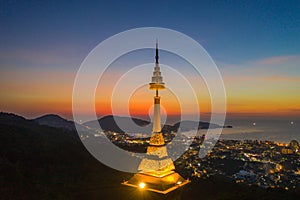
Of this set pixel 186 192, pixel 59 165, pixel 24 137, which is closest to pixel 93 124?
pixel 24 137

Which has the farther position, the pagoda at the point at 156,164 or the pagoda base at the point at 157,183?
the pagoda at the point at 156,164

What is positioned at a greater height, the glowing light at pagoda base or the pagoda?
the pagoda

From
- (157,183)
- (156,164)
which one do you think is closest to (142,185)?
(157,183)

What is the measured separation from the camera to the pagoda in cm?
830

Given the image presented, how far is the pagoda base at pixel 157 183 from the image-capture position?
319 inches

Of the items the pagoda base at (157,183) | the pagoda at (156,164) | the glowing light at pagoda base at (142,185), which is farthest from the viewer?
the glowing light at pagoda base at (142,185)

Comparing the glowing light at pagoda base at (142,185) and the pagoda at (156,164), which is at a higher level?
the pagoda at (156,164)

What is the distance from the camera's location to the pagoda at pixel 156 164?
830cm

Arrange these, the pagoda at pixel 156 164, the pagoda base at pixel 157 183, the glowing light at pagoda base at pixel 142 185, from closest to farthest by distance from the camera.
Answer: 1. the pagoda base at pixel 157 183
2. the pagoda at pixel 156 164
3. the glowing light at pagoda base at pixel 142 185

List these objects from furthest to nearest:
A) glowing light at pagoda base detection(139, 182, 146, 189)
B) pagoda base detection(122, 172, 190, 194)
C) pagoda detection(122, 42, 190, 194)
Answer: glowing light at pagoda base detection(139, 182, 146, 189)
pagoda detection(122, 42, 190, 194)
pagoda base detection(122, 172, 190, 194)

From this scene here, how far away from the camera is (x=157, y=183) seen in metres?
8.21

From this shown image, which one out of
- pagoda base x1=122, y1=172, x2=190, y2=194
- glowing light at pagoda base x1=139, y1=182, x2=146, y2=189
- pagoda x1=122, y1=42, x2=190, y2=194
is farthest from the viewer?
glowing light at pagoda base x1=139, y1=182, x2=146, y2=189

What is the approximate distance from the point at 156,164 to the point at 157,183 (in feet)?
1.94

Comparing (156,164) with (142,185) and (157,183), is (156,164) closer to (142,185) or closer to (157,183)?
(157,183)
